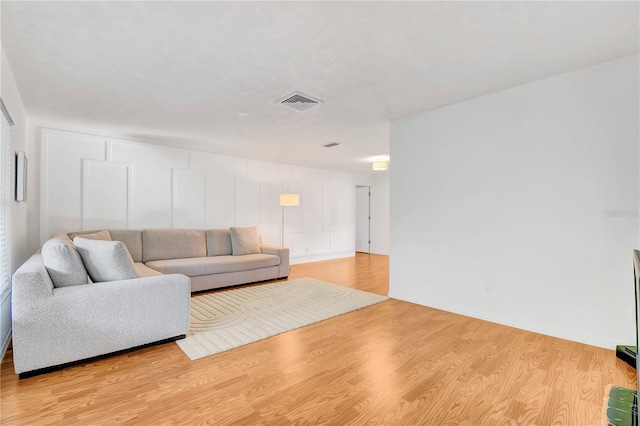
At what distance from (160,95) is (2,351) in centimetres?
258

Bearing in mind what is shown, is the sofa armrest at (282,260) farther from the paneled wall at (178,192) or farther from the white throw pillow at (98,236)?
the white throw pillow at (98,236)

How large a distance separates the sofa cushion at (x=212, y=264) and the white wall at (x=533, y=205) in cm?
245

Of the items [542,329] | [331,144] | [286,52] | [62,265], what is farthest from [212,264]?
[542,329]

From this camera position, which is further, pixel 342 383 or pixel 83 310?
pixel 83 310

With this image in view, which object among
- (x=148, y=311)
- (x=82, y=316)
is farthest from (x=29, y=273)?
(x=148, y=311)

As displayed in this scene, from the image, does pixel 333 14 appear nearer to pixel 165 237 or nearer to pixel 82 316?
pixel 82 316

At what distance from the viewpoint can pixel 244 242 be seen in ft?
17.9

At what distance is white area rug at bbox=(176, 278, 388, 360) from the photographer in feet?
8.95

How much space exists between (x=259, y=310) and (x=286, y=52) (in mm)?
2771

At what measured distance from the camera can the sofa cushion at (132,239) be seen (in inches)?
175

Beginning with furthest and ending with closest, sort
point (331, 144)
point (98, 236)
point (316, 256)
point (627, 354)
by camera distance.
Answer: point (316, 256), point (331, 144), point (98, 236), point (627, 354)

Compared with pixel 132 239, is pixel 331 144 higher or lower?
higher

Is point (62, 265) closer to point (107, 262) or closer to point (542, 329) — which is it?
point (107, 262)

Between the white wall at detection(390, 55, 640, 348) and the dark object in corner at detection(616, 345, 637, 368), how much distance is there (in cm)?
15
